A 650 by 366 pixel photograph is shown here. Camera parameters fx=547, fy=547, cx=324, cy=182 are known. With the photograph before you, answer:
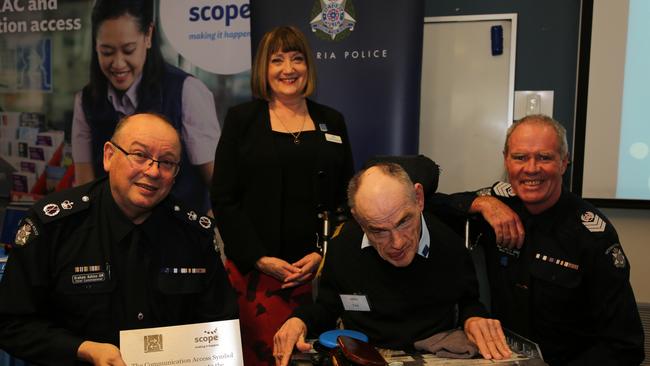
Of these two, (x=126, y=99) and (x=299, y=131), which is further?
(x=126, y=99)

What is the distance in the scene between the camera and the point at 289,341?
6.37 feet

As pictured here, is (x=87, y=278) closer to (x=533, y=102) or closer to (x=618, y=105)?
(x=533, y=102)

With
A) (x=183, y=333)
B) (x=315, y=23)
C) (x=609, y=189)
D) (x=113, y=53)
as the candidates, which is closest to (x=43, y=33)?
(x=113, y=53)

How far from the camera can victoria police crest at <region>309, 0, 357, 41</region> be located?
3.77 m

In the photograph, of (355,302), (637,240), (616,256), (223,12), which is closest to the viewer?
(355,302)

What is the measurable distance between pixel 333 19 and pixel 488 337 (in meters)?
2.59

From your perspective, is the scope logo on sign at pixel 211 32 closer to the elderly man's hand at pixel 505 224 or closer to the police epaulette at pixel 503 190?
the police epaulette at pixel 503 190

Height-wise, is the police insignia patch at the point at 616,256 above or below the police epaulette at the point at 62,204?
below

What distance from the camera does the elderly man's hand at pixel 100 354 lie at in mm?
1717

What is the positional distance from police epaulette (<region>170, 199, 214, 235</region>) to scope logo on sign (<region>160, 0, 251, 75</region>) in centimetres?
253

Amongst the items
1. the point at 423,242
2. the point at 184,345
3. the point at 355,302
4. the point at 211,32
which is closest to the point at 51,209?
the point at 184,345

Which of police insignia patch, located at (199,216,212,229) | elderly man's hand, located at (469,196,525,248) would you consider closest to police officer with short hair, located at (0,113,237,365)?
police insignia patch, located at (199,216,212,229)

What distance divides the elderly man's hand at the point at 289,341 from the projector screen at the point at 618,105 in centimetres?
297

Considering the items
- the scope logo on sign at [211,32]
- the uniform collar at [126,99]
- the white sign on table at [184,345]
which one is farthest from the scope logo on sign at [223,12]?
the white sign on table at [184,345]
